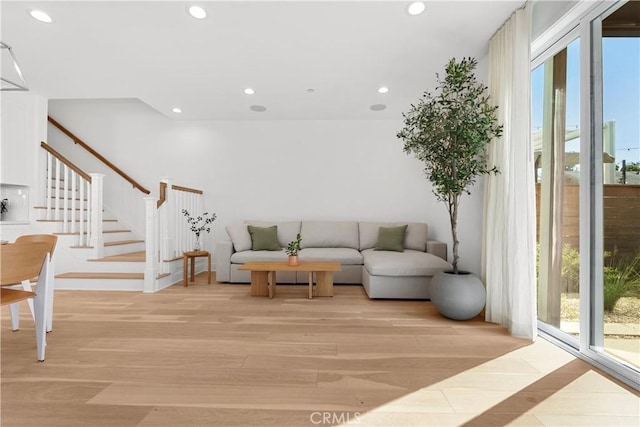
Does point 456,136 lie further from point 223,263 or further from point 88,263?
point 88,263

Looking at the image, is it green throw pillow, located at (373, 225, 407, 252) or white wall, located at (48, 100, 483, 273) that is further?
white wall, located at (48, 100, 483, 273)

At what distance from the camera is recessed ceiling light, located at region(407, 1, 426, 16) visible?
236cm

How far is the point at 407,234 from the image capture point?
4.51 meters

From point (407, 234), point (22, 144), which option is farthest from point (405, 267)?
point (22, 144)

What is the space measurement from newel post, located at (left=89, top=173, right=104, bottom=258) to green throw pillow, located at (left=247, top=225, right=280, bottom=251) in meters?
2.09

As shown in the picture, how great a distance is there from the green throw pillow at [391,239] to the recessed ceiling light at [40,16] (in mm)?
4368

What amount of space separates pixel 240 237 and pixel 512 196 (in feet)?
11.4

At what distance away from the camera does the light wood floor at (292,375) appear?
4.66ft

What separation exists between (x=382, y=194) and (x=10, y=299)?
4.54m

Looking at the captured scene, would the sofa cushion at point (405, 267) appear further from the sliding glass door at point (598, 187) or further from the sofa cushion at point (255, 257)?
the sofa cushion at point (255, 257)

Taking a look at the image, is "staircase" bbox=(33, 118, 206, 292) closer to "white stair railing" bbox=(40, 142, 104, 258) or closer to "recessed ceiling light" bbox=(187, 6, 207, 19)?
"white stair railing" bbox=(40, 142, 104, 258)

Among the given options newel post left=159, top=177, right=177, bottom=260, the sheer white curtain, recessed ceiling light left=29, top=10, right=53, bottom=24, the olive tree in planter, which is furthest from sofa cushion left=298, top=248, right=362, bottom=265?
recessed ceiling light left=29, top=10, right=53, bottom=24

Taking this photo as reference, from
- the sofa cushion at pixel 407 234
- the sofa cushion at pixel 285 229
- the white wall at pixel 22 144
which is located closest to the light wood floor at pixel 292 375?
the sofa cushion at pixel 407 234

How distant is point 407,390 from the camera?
5.32 feet
